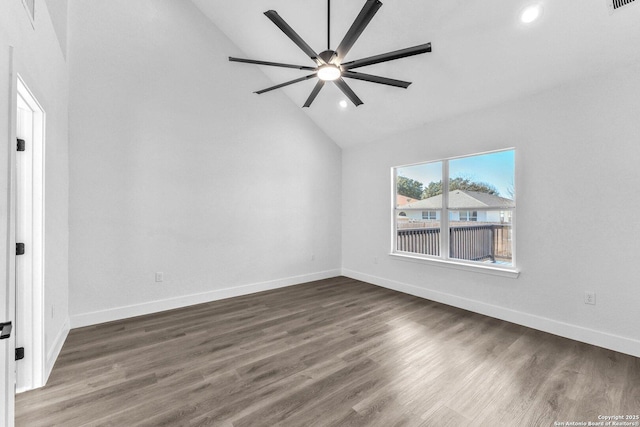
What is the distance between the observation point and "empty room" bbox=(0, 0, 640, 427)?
199cm

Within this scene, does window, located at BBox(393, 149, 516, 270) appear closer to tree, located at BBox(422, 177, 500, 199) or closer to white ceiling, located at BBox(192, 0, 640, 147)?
tree, located at BBox(422, 177, 500, 199)

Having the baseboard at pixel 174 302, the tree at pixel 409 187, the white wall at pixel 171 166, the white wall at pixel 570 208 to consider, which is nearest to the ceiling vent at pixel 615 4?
the white wall at pixel 570 208

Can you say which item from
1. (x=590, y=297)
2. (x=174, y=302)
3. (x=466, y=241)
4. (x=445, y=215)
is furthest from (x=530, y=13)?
(x=174, y=302)

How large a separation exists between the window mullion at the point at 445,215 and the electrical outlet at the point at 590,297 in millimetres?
1552

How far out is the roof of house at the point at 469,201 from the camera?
3539 millimetres

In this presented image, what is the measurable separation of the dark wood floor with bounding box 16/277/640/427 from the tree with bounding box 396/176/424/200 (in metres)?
1.98

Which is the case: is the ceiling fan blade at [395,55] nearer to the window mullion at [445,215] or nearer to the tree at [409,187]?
the window mullion at [445,215]

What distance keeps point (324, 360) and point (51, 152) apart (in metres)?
2.99

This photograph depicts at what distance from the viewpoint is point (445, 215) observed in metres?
4.18

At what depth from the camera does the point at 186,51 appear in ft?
12.7

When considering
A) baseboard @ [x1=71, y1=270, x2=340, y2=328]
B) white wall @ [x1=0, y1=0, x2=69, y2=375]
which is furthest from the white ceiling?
baseboard @ [x1=71, y1=270, x2=340, y2=328]

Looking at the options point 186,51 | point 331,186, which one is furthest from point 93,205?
point 331,186

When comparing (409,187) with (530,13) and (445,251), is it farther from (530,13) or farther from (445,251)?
(530,13)

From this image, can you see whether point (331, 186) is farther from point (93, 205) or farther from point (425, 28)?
point (93, 205)
